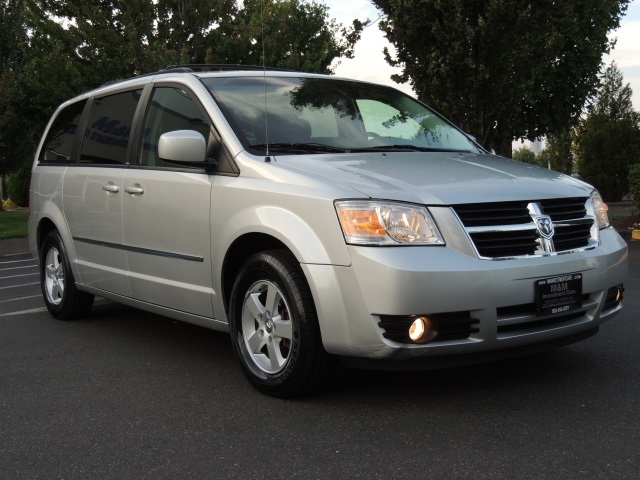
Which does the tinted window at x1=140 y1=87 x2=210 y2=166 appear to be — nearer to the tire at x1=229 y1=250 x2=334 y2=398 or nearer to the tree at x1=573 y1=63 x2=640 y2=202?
the tire at x1=229 y1=250 x2=334 y2=398

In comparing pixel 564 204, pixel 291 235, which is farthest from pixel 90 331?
pixel 564 204

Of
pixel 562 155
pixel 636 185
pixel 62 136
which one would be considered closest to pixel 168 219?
pixel 62 136

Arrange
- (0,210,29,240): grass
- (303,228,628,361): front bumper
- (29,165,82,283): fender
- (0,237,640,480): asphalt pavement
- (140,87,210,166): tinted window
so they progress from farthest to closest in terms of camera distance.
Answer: (0,210,29,240): grass → (29,165,82,283): fender → (140,87,210,166): tinted window → (303,228,628,361): front bumper → (0,237,640,480): asphalt pavement

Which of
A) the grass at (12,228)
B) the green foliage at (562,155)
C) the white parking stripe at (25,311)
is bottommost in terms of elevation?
the grass at (12,228)

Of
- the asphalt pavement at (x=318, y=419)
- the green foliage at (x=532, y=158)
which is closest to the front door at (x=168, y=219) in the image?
the asphalt pavement at (x=318, y=419)

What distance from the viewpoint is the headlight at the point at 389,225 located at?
12.5 feet

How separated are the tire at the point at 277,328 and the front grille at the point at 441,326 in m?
0.40

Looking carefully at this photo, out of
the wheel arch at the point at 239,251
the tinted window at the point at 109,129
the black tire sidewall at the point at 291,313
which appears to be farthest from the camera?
the tinted window at the point at 109,129

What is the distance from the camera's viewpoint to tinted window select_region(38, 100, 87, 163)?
22.0ft

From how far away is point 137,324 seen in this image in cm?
667

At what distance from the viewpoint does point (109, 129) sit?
19.8 feet

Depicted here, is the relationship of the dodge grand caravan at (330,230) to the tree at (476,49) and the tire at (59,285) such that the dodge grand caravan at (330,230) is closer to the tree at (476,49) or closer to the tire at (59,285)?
the tire at (59,285)

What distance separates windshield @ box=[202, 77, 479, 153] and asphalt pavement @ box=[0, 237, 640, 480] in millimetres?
1399

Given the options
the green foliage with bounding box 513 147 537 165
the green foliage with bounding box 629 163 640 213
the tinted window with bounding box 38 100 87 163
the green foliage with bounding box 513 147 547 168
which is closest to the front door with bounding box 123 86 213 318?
the tinted window with bounding box 38 100 87 163
